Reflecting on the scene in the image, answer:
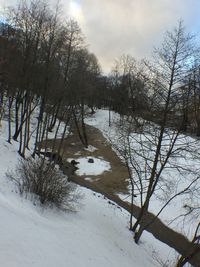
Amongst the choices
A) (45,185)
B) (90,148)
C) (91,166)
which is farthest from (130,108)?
(90,148)

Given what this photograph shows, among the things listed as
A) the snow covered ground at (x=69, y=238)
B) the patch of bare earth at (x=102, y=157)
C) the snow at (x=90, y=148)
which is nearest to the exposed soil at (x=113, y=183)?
the patch of bare earth at (x=102, y=157)

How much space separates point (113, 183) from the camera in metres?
24.1

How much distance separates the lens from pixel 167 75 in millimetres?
12930

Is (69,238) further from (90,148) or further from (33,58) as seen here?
(90,148)

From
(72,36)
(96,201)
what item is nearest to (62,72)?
(72,36)

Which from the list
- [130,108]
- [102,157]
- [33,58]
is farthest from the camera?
[102,157]

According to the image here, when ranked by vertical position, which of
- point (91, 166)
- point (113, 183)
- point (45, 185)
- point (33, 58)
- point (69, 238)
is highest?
point (33, 58)

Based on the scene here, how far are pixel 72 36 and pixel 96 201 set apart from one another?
52.7 feet

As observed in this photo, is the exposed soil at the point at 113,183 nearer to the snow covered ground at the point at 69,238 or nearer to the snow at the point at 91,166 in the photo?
the snow at the point at 91,166

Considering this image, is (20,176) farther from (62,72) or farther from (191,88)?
(62,72)

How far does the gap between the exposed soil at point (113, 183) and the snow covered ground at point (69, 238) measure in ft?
4.36

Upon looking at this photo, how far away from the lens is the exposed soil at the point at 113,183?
15.5 meters

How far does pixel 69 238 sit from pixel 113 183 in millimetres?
14901

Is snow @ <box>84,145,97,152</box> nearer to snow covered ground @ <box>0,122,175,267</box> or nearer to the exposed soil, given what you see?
the exposed soil
